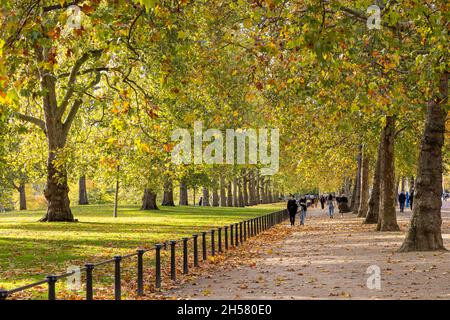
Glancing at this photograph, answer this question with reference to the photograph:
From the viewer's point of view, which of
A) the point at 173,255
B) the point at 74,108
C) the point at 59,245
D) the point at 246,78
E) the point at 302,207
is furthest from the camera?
the point at 302,207

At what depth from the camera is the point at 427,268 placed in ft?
53.9

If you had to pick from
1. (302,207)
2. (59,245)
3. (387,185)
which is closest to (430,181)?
(387,185)

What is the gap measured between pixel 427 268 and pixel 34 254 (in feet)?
37.8

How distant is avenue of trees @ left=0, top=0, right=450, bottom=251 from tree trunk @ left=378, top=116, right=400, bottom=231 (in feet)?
0.21

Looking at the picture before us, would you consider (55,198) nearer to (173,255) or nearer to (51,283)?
(173,255)

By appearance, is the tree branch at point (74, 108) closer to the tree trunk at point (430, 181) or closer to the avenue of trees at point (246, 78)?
the avenue of trees at point (246, 78)

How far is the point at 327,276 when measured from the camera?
15844 mm

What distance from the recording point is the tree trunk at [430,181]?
20.2 meters

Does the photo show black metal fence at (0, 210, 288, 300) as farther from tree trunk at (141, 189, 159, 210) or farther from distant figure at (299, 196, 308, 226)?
tree trunk at (141, 189, 159, 210)

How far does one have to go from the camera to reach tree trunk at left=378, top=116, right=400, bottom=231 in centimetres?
3123

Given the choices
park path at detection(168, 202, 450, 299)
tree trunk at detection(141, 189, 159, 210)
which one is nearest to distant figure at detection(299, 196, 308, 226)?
park path at detection(168, 202, 450, 299)

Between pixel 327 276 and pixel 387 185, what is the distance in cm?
1620
